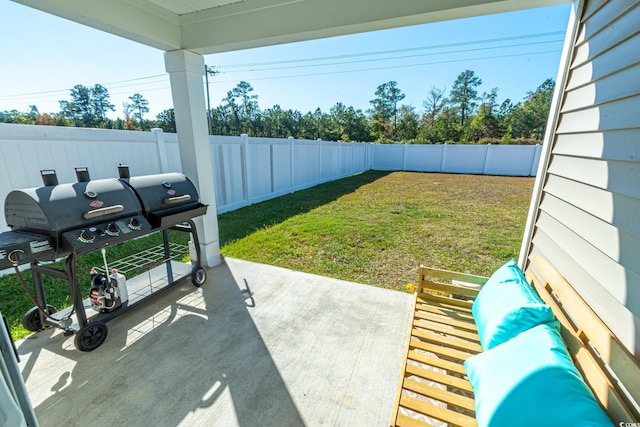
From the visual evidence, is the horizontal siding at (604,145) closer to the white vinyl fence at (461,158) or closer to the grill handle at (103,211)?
the grill handle at (103,211)

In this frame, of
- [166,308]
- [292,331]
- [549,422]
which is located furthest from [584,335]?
[166,308]

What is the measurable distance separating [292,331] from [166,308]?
1310 mm

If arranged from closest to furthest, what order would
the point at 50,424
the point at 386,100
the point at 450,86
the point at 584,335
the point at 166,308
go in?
the point at 584,335 → the point at 50,424 → the point at 166,308 → the point at 450,86 → the point at 386,100

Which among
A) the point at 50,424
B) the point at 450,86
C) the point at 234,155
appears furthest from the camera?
the point at 450,86

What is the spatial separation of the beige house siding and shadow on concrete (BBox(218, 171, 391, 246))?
4.08 m

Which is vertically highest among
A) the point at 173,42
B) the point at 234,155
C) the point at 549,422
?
the point at 173,42

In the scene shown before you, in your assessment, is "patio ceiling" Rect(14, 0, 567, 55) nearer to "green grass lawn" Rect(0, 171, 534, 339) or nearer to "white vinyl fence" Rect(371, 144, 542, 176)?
"green grass lawn" Rect(0, 171, 534, 339)

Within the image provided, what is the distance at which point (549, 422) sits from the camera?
894 millimetres

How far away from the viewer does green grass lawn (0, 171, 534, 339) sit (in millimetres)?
3387

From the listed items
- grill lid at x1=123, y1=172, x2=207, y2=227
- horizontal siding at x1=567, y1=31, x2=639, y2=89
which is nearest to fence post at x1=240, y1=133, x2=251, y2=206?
grill lid at x1=123, y1=172, x2=207, y2=227

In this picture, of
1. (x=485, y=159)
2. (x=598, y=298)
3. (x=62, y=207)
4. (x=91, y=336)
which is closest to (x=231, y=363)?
(x=91, y=336)

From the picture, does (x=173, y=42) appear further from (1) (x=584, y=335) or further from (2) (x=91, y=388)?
(1) (x=584, y=335)

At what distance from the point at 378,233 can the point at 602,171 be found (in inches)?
143

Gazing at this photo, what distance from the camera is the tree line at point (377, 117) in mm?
26578
